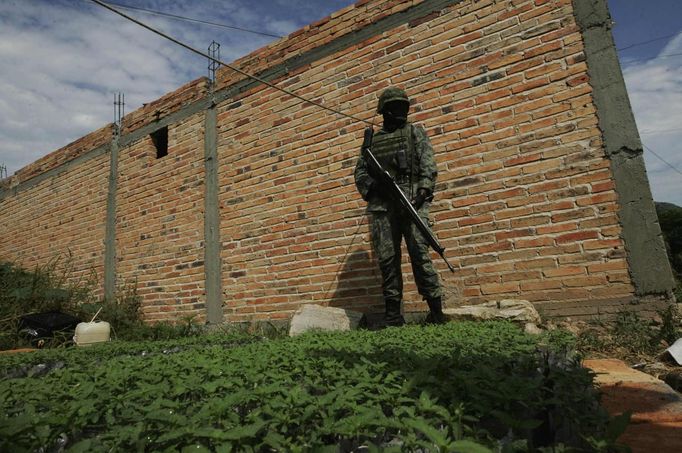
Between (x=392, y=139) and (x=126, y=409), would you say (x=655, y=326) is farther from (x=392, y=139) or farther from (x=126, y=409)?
(x=126, y=409)

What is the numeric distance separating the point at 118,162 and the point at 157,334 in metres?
3.48

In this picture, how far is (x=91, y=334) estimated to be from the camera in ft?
14.8

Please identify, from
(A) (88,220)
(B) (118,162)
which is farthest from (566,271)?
(A) (88,220)

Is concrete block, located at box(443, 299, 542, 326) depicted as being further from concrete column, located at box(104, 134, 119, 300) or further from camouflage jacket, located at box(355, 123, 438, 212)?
concrete column, located at box(104, 134, 119, 300)

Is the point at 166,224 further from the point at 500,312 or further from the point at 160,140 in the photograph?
the point at 500,312

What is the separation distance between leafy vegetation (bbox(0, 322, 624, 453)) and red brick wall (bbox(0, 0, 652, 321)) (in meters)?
1.98

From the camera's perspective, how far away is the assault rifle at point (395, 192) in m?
3.28

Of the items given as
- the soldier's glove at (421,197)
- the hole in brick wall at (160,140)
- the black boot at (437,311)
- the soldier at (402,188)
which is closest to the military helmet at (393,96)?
the soldier at (402,188)

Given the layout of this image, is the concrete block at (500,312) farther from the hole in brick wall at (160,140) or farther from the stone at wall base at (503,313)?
the hole in brick wall at (160,140)

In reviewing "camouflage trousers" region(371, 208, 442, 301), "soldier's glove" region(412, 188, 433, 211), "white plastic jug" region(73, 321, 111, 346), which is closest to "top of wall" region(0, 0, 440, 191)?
"soldier's glove" region(412, 188, 433, 211)

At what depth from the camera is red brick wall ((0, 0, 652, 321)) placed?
10.9 ft

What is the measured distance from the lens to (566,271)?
326cm

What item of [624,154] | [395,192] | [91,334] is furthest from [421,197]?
[91,334]

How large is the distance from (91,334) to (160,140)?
358 centimetres
